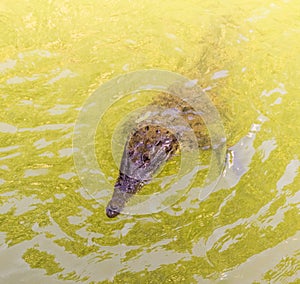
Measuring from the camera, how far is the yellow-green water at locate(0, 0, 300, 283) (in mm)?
5266

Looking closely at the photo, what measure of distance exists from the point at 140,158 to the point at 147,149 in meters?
0.24

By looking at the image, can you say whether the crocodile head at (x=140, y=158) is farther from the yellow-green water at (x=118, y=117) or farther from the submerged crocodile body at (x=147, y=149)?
the yellow-green water at (x=118, y=117)

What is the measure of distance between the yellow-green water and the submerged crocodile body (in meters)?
0.30

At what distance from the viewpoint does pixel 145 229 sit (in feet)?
18.6

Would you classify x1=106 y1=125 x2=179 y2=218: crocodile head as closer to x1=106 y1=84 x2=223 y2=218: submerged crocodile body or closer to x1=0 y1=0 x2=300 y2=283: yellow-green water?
x1=106 y1=84 x2=223 y2=218: submerged crocodile body

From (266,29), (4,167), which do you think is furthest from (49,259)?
(266,29)

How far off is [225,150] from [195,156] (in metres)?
0.57

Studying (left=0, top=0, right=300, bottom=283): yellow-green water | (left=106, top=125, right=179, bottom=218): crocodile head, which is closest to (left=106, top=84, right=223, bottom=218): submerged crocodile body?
(left=106, top=125, right=179, bottom=218): crocodile head

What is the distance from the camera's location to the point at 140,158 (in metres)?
6.66

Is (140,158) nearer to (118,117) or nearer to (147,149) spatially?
(147,149)

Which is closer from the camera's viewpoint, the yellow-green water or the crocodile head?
the yellow-green water

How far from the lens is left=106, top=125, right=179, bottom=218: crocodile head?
6.09 m

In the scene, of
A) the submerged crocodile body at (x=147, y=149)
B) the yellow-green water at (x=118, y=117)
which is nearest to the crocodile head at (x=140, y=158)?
the submerged crocodile body at (x=147, y=149)

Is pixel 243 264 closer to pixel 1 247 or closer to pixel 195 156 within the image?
pixel 195 156
